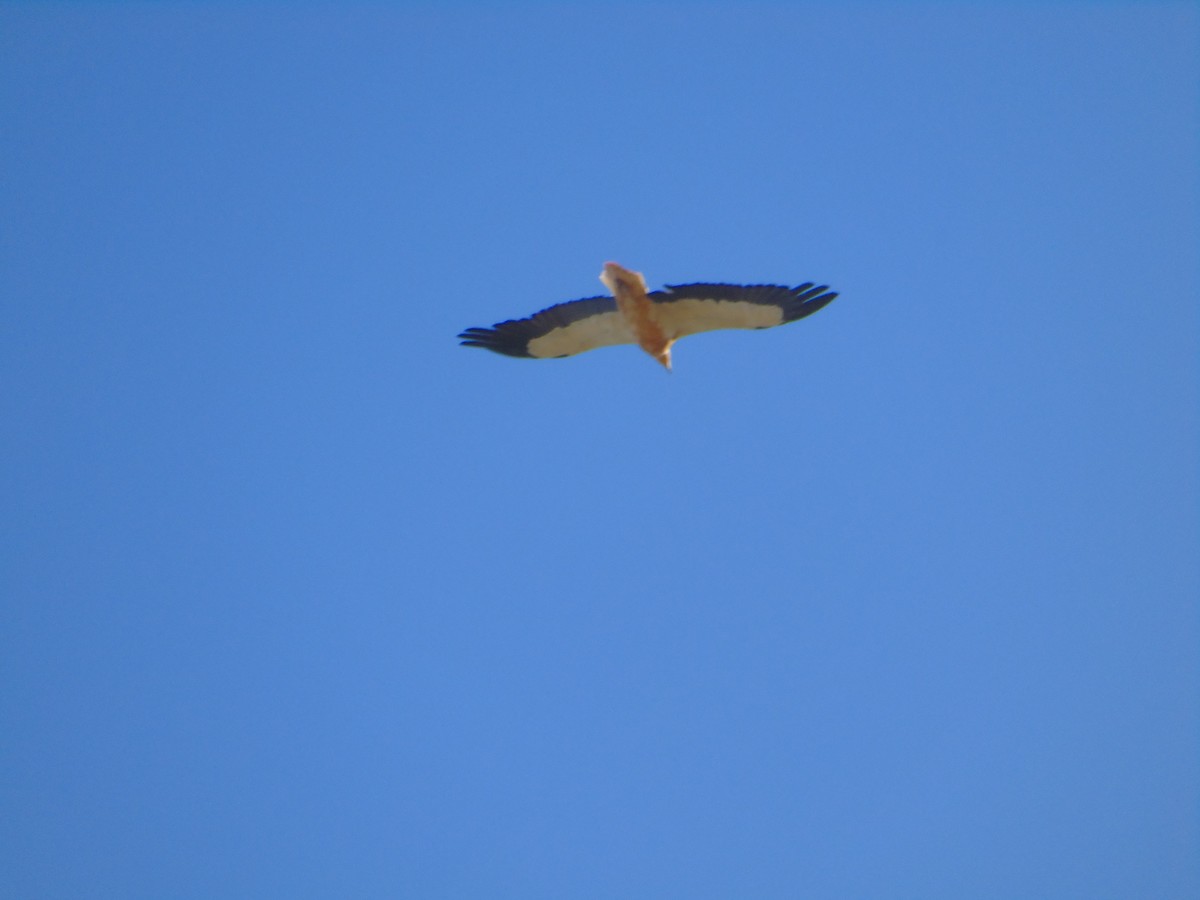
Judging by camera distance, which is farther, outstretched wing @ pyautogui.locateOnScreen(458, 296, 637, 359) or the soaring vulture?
outstretched wing @ pyautogui.locateOnScreen(458, 296, 637, 359)

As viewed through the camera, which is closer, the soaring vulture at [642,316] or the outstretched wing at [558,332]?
the soaring vulture at [642,316]

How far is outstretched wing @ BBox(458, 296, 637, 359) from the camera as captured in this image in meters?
12.2

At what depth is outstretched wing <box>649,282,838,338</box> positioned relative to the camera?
11.6m

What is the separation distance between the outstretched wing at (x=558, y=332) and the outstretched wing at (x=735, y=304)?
491mm

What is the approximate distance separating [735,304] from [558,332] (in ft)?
6.02

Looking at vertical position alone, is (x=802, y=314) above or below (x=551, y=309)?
below

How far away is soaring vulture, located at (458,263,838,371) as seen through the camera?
1167 cm

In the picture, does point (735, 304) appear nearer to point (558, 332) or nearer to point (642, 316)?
point (642, 316)

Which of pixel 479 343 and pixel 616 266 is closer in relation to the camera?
pixel 616 266

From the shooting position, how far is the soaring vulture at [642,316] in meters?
11.7

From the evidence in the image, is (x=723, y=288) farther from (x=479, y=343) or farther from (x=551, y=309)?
(x=479, y=343)

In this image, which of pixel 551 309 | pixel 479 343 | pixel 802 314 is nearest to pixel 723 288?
pixel 802 314

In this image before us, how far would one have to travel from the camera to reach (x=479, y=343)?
12.4 m

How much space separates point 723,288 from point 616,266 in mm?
1107
